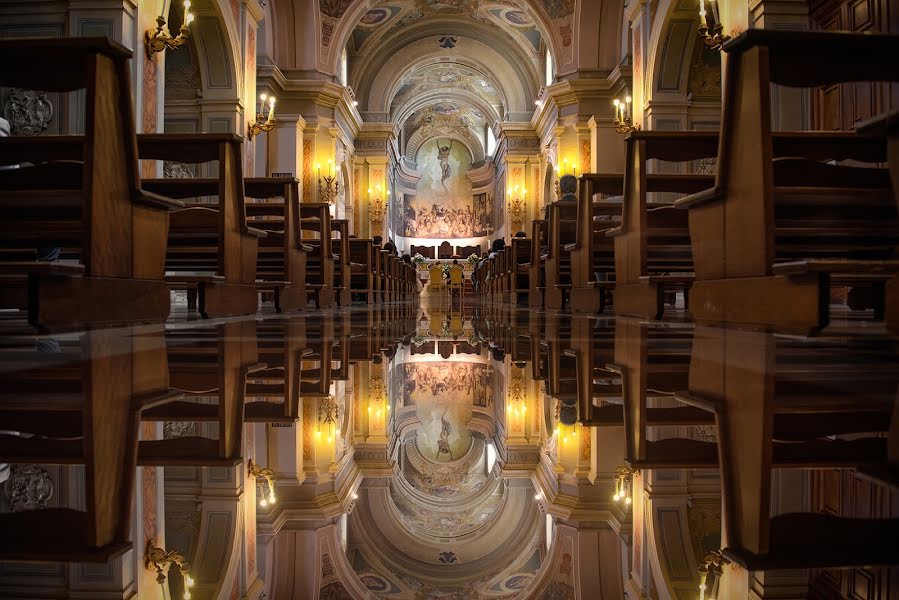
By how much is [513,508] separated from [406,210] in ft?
95.3

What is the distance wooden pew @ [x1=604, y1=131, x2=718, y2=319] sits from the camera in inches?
164

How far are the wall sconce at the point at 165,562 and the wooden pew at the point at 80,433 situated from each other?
0.02m

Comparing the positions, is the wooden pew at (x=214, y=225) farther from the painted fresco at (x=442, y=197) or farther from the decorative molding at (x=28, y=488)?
the painted fresco at (x=442, y=197)

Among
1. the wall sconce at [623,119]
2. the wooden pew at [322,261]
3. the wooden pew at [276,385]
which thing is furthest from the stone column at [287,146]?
the wooden pew at [276,385]

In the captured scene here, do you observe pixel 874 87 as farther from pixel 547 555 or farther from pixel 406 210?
pixel 406 210

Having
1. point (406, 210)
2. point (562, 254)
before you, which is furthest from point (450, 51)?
point (562, 254)

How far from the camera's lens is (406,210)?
29453 millimetres

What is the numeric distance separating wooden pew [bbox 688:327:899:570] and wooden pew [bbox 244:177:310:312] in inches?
171

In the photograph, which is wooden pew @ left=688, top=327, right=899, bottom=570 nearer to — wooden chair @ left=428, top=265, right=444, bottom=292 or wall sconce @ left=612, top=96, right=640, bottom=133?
wall sconce @ left=612, top=96, right=640, bottom=133

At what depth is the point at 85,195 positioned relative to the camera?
301 cm

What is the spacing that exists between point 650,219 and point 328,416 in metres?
4.04

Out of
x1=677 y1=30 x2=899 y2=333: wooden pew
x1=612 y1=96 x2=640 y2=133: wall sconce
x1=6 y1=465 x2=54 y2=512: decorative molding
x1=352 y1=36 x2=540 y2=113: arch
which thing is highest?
x1=352 y1=36 x2=540 y2=113: arch

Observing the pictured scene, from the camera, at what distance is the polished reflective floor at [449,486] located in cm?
51

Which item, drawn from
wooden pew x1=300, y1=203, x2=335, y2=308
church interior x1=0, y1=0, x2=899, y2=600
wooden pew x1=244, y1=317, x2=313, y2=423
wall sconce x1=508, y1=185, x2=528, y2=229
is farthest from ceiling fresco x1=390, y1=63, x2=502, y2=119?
wooden pew x1=244, y1=317, x2=313, y2=423
